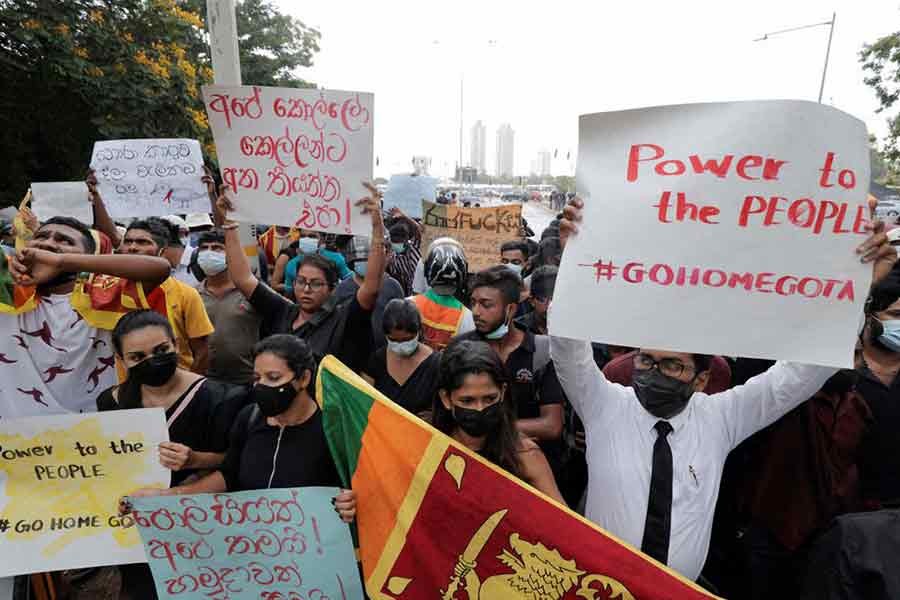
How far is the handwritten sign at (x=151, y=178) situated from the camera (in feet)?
14.4

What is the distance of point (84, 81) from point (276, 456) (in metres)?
8.71

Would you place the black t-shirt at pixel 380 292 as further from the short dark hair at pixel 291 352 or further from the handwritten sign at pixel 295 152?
the short dark hair at pixel 291 352

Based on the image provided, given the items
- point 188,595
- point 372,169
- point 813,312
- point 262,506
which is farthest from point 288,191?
point 813,312

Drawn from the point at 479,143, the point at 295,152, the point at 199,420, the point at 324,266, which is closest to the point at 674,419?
the point at 199,420

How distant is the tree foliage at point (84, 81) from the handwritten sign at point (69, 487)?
765 centimetres

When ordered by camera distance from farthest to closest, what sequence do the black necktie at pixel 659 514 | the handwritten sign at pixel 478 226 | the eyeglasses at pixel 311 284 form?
the handwritten sign at pixel 478 226
the eyeglasses at pixel 311 284
the black necktie at pixel 659 514

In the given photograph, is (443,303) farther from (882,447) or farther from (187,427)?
(882,447)

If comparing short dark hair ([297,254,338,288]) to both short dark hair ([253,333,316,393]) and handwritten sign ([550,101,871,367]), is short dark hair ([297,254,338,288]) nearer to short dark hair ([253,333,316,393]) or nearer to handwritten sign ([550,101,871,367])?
short dark hair ([253,333,316,393])

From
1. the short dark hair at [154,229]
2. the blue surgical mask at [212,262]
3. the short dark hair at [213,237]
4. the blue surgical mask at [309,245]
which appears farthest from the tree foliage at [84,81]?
the blue surgical mask at [212,262]

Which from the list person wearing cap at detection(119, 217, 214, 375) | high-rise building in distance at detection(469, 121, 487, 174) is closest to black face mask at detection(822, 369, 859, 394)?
person wearing cap at detection(119, 217, 214, 375)

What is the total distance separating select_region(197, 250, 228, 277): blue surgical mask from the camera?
153 inches

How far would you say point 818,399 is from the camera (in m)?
2.43

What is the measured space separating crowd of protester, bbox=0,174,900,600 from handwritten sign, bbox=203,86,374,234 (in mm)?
131

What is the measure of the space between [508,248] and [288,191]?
3172 millimetres
